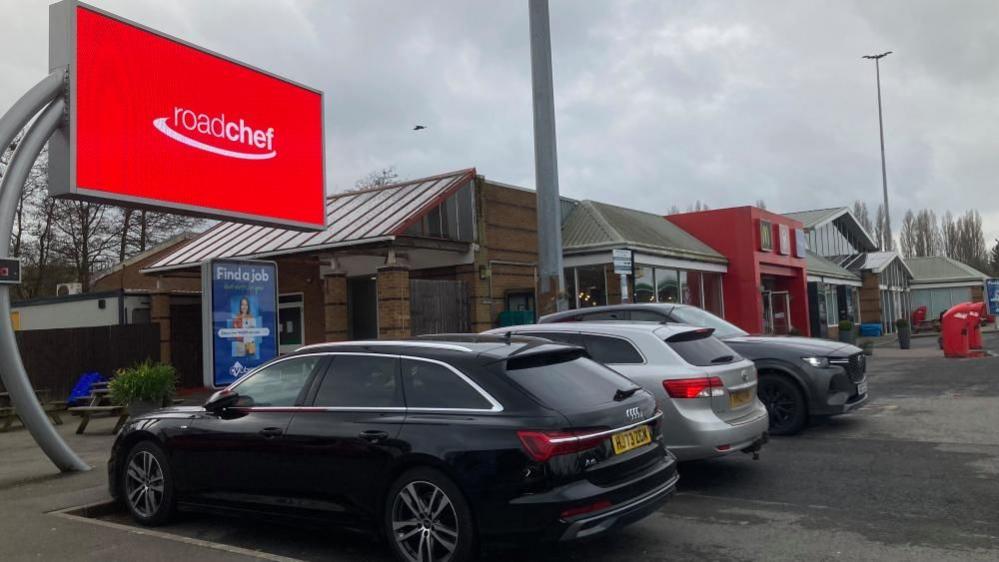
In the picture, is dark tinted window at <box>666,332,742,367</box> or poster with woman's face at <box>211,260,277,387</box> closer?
dark tinted window at <box>666,332,742,367</box>

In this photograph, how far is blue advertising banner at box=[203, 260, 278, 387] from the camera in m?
12.4

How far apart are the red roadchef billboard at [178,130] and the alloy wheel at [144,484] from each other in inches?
167

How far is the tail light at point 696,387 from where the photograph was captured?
6.87 metres

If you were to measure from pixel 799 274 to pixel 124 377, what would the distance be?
25.8 metres

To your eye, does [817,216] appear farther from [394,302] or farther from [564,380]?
[564,380]

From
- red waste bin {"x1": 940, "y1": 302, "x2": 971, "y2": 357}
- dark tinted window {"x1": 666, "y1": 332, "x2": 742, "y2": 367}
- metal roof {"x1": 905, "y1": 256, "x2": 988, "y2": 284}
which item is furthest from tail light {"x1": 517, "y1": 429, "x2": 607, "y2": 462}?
metal roof {"x1": 905, "y1": 256, "x2": 988, "y2": 284}

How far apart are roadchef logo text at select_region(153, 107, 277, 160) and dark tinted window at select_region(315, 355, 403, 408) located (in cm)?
684

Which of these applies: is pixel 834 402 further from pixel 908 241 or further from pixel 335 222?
pixel 908 241

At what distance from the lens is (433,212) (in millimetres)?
16297

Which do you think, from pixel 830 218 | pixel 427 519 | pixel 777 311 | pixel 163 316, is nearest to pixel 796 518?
pixel 427 519

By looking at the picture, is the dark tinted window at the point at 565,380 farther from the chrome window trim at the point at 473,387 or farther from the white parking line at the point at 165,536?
the white parking line at the point at 165,536

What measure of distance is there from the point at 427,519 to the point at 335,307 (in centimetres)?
1270

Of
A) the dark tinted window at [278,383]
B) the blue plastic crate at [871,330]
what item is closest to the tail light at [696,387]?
the dark tinted window at [278,383]

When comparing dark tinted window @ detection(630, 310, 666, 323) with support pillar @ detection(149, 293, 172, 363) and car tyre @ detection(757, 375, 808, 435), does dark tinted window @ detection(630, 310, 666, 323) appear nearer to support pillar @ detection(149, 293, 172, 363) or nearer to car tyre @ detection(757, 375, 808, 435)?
car tyre @ detection(757, 375, 808, 435)
